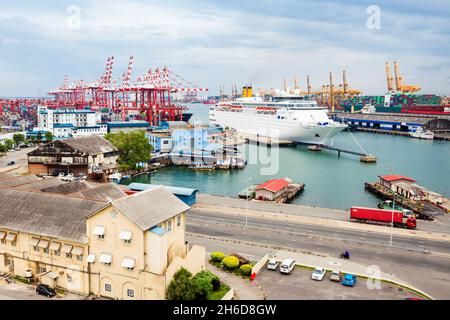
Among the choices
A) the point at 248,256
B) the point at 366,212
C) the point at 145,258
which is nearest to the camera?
the point at 145,258

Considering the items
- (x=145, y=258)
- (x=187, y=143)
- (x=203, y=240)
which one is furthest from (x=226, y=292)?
(x=187, y=143)

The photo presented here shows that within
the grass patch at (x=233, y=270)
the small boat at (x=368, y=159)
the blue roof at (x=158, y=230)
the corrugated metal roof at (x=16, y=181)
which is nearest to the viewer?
the blue roof at (x=158, y=230)

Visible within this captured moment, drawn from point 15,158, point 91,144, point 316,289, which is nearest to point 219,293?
point 316,289

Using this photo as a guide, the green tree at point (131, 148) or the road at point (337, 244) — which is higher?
the green tree at point (131, 148)

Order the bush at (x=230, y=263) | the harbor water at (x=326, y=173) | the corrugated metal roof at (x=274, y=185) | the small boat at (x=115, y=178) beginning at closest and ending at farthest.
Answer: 1. the bush at (x=230, y=263)
2. the corrugated metal roof at (x=274, y=185)
3. the harbor water at (x=326, y=173)
4. the small boat at (x=115, y=178)

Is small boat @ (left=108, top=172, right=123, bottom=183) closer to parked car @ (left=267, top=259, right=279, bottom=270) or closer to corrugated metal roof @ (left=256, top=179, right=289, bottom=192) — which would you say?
corrugated metal roof @ (left=256, top=179, right=289, bottom=192)

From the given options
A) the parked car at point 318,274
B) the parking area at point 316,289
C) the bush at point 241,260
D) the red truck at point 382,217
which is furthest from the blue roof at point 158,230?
the red truck at point 382,217

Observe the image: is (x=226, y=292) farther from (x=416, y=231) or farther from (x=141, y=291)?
(x=416, y=231)

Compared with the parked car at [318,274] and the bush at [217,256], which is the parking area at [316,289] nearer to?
the parked car at [318,274]
